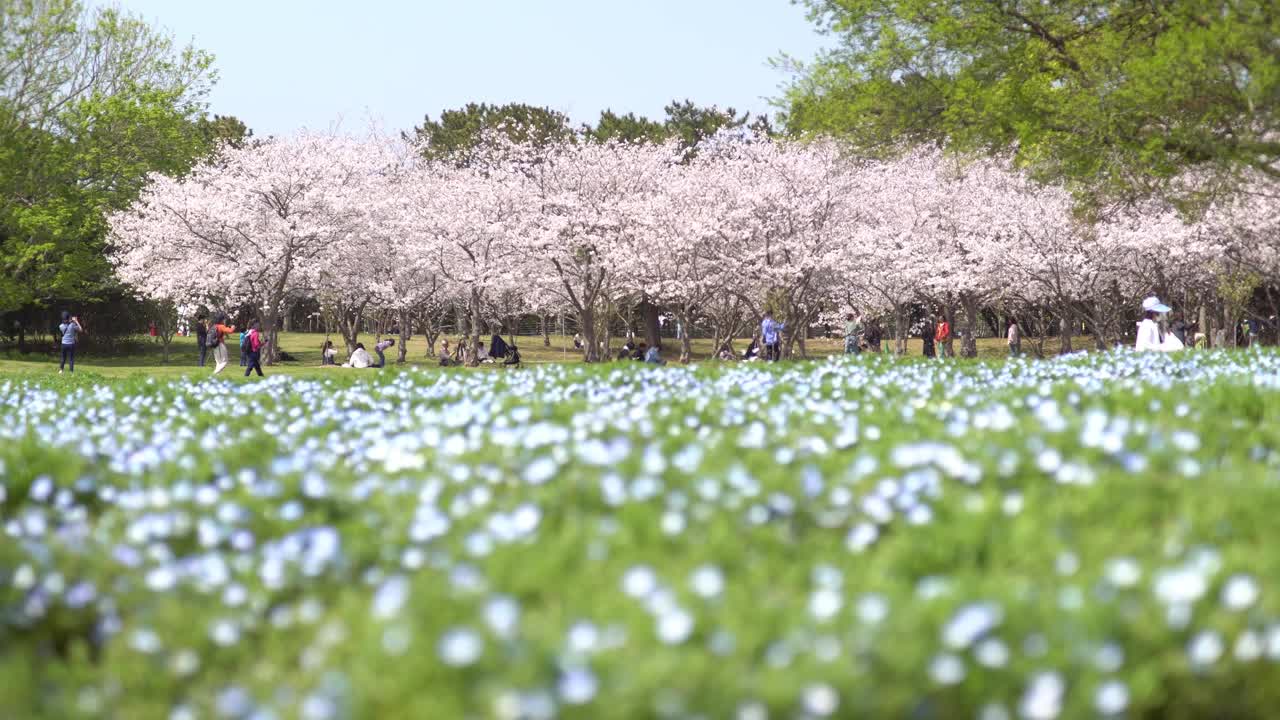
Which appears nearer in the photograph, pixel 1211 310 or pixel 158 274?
pixel 158 274

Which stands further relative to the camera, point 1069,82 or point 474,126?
point 474,126

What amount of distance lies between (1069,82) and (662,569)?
78.6 feet

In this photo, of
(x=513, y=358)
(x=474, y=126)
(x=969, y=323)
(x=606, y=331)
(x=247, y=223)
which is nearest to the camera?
(x=513, y=358)

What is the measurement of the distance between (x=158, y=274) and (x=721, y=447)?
1763 inches

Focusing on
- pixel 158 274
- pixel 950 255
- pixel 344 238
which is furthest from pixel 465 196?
pixel 950 255

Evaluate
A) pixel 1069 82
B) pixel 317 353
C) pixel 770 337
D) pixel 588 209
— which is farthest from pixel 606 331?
pixel 1069 82

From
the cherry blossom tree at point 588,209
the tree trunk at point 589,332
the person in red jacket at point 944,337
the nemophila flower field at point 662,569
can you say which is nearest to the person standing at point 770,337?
the tree trunk at point 589,332

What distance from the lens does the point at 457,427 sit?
7410 millimetres

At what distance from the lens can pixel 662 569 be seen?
11.7 ft

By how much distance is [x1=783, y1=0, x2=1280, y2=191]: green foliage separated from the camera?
20.1m

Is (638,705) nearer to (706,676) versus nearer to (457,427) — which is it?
(706,676)

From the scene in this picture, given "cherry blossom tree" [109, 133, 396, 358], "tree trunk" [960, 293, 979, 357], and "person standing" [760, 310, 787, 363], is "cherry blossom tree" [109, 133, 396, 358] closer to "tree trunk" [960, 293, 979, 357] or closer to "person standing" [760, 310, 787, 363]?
"person standing" [760, 310, 787, 363]

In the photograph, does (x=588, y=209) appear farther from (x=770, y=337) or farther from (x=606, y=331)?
(x=770, y=337)

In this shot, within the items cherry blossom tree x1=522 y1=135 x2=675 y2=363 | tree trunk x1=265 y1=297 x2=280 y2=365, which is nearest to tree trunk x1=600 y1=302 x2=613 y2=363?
cherry blossom tree x1=522 y1=135 x2=675 y2=363
